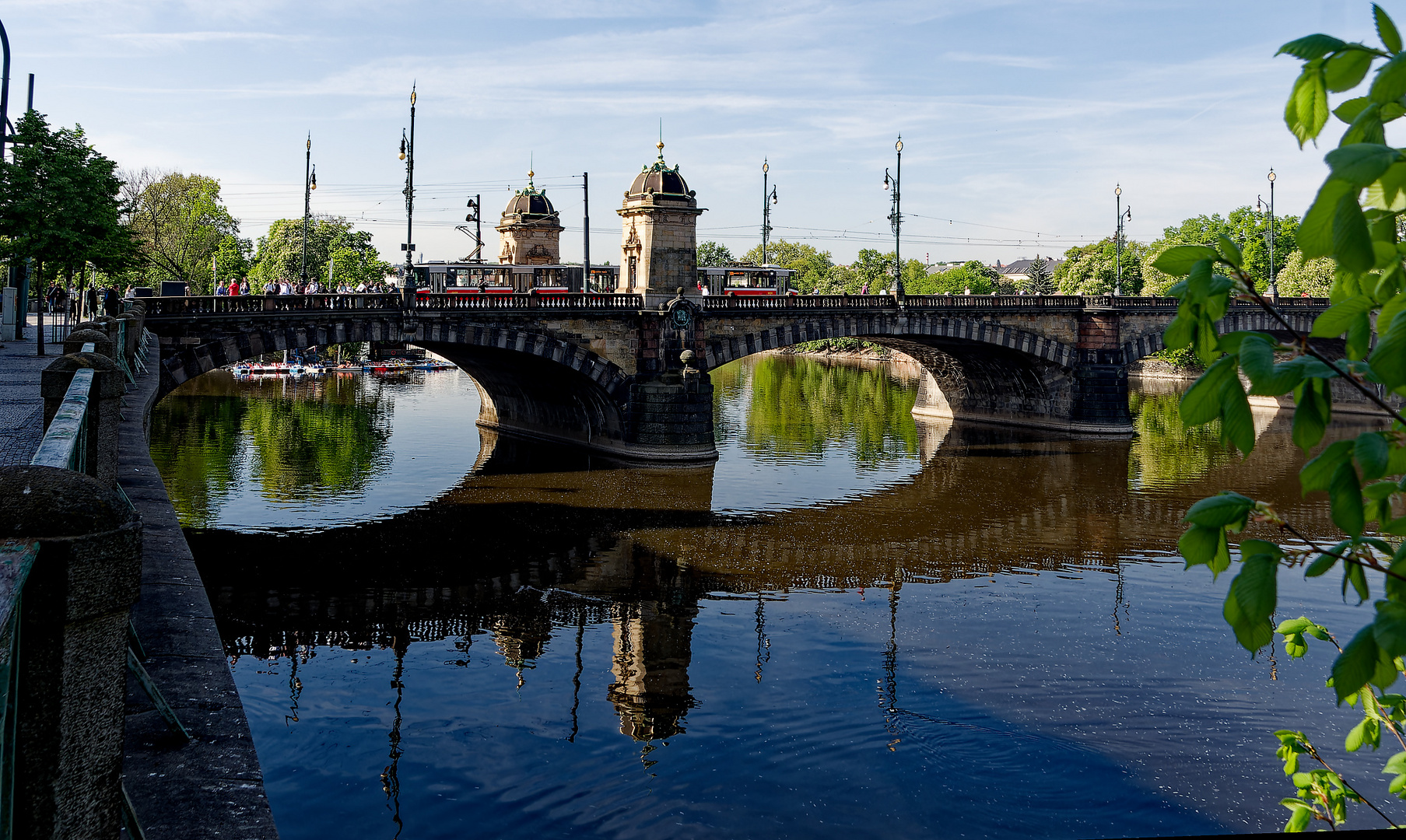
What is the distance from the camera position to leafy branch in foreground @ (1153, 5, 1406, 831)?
2596mm

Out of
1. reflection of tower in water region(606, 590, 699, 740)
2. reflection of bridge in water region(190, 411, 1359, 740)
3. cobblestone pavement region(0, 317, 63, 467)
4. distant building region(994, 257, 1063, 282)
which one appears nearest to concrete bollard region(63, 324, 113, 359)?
cobblestone pavement region(0, 317, 63, 467)

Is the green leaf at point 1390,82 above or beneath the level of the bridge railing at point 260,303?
beneath

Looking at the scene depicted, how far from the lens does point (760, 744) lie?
1556 cm

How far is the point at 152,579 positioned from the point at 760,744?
28.0 feet

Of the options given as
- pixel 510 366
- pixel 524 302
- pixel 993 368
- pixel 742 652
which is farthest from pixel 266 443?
pixel 993 368

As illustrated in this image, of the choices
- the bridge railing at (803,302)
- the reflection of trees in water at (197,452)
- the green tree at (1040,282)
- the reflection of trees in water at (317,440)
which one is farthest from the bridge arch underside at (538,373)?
the green tree at (1040,282)

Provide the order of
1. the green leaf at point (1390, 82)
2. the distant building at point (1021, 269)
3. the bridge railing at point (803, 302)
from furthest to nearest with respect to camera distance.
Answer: the distant building at point (1021, 269)
the bridge railing at point (803, 302)
the green leaf at point (1390, 82)

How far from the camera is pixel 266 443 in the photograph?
45719 mm

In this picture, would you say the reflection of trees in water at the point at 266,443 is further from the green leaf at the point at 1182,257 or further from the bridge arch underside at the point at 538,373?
the green leaf at the point at 1182,257

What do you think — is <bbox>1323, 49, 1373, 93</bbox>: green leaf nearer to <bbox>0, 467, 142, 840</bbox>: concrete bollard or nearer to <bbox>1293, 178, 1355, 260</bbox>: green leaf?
<bbox>1293, 178, 1355, 260</bbox>: green leaf

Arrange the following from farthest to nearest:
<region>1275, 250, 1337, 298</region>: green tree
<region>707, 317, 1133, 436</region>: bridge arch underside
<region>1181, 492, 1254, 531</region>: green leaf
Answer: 1. <region>1275, 250, 1337, 298</region>: green tree
2. <region>707, 317, 1133, 436</region>: bridge arch underside
3. <region>1181, 492, 1254, 531</region>: green leaf

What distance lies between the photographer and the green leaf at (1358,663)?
9.26 feet

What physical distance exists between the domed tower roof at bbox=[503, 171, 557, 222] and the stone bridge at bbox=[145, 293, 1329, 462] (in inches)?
394

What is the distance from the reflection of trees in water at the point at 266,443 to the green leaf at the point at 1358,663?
30.2 m
